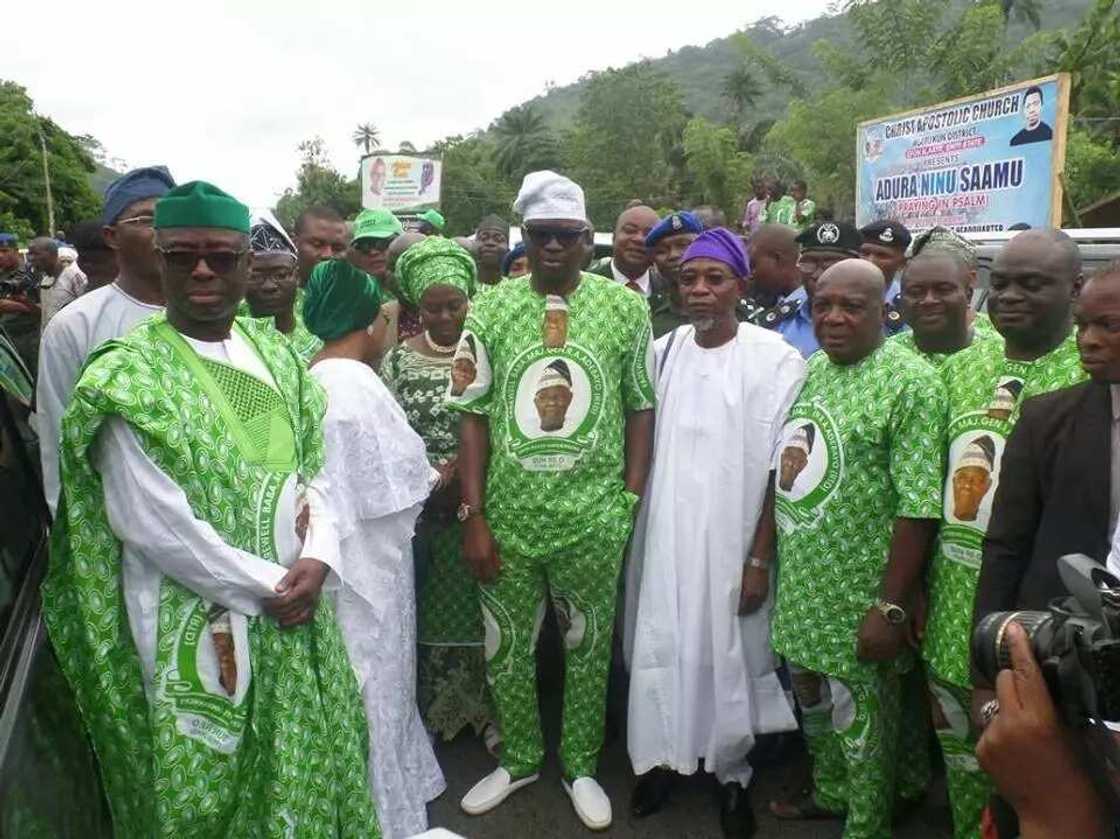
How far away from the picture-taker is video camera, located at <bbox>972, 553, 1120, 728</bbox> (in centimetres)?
124

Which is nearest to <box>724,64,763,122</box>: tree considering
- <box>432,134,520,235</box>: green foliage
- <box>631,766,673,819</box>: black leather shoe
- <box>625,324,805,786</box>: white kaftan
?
<box>432,134,520,235</box>: green foliage

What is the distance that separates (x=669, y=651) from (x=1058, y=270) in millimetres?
1676

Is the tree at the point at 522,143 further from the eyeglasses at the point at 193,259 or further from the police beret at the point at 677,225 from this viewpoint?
the eyeglasses at the point at 193,259

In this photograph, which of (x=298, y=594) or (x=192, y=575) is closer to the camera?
(x=192, y=575)

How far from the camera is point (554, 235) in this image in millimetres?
3207

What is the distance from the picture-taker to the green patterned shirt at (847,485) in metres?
2.74

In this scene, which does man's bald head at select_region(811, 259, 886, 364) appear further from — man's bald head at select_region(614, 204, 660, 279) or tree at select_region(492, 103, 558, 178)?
tree at select_region(492, 103, 558, 178)

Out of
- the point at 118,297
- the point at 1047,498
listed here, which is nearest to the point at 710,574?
the point at 1047,498

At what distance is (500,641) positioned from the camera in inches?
131

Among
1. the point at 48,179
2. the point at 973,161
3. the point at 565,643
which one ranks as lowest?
the point at 565,643

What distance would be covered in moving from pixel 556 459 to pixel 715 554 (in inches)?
24.5

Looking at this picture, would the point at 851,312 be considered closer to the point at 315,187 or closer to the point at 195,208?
the point at 195,208

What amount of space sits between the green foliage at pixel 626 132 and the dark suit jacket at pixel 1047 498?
155 ft

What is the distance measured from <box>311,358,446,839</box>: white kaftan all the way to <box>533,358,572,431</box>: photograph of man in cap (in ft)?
1.39
